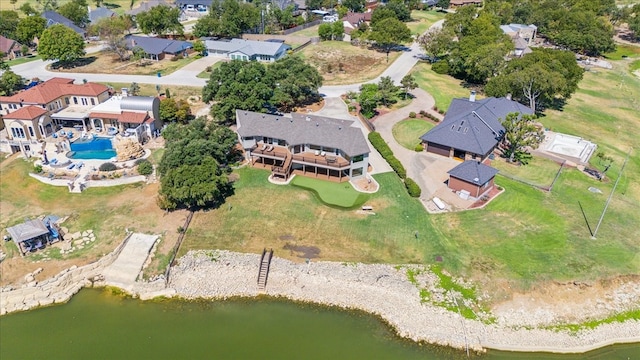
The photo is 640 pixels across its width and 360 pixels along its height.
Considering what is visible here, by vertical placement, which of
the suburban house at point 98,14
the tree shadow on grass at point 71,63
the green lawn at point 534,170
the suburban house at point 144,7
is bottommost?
the green lawn at point 534,170

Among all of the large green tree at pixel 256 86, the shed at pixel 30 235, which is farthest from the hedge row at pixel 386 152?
the shed at pixel 30 235

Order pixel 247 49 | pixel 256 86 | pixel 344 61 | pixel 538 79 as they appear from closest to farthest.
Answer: pixel 256 86
pixel 538 79
pixel 344 61
pixel 247 49

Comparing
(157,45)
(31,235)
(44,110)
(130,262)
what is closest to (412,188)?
(130,262)

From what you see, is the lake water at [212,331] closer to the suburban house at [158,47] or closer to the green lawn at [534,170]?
the green lawn at [534,170]

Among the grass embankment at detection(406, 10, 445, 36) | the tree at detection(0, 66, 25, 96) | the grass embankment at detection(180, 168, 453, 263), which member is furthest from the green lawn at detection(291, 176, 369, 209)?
the grass embankment at detection(406, 10, 445, 36)

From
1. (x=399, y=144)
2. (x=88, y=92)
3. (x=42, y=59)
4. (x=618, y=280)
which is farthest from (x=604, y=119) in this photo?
(x=42, y=59)

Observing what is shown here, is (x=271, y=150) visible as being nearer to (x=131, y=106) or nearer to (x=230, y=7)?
(x=131, y=106)

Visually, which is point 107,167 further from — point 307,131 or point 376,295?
point 376,295
